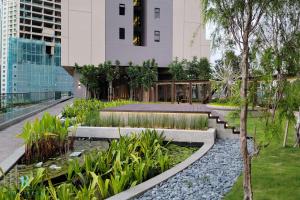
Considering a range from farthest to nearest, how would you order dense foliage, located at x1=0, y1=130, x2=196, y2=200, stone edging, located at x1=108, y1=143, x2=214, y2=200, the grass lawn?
the grass lawn
stone edging, located at x1=108, y1=143, x2=214, y2=200
dense foliage, located at x1=0, y1=130, x2=196, y2=200

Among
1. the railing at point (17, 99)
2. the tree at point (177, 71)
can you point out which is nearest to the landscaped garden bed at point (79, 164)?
the railing at point (17, 99)

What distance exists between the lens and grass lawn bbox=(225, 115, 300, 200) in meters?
6.37

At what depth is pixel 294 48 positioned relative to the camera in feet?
18.6

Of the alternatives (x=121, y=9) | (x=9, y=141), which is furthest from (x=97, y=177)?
(x=121, y=9)

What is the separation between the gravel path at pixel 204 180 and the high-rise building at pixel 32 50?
8426 centimetres

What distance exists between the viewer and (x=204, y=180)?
754cm

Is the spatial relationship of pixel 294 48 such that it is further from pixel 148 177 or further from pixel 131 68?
pixel 131 68

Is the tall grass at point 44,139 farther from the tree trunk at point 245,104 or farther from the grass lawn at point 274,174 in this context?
the tree trunk at point 245,104

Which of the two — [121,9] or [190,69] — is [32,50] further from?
[190,69]

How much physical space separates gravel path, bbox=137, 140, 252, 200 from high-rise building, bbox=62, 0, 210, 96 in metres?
28.1

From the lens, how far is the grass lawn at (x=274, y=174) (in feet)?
A: 20.9

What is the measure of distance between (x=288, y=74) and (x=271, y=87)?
1075 millimetres

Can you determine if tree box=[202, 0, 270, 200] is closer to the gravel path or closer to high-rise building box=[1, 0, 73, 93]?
the gravel path

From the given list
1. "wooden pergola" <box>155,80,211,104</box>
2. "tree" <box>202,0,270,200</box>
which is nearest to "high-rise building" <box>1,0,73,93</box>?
"wooden pergola" <box>155,80,211,104</box>
